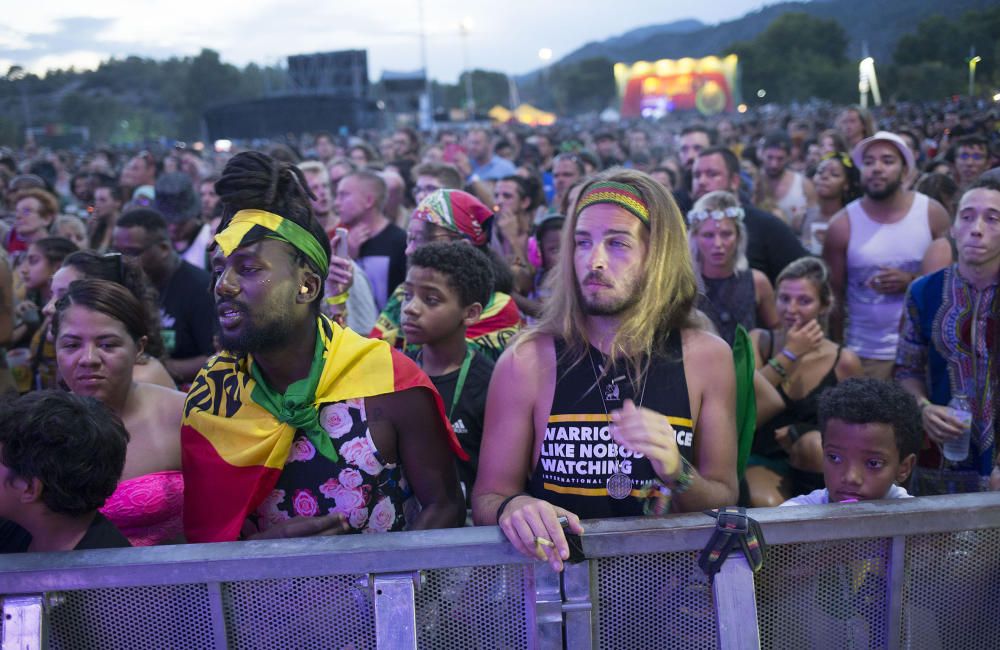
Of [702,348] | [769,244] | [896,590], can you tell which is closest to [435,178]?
[769,244]

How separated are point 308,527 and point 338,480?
0.16 metres

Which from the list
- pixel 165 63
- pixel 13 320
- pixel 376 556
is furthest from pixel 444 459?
pixel 165 63

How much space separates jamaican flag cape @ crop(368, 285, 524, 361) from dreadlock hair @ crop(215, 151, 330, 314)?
1.37 metres

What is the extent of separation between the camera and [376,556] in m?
1.65

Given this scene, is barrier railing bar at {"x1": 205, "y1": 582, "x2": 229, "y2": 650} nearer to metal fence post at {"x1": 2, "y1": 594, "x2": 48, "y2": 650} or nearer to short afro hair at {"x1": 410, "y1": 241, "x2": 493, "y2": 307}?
metal fence post at {"x1": 2, "y1": 594, "x2": 48, "y2": 650}

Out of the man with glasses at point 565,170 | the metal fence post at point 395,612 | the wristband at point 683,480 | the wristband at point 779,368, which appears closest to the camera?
the metal fence post at point 395,612

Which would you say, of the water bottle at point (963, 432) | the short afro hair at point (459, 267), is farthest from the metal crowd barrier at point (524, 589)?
the short afro hair at point (459, 267)

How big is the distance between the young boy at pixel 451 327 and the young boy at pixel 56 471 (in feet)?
4.65

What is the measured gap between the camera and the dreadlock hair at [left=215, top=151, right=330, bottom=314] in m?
2.45

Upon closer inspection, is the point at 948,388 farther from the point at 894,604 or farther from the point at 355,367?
the point at 355,367

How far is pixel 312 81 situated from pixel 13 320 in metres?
88.7

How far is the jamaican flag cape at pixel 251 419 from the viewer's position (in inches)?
91.0

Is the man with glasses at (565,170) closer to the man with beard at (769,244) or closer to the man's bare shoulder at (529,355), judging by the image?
the man with beard at (769,244)

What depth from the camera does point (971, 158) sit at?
27.3 ft
